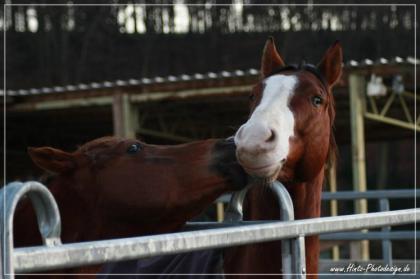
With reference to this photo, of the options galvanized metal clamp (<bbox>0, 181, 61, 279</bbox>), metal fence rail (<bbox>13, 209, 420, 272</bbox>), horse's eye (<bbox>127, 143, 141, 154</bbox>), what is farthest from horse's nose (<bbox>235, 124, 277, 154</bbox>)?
galvanized metal clamp (<bbox>0, 181, 61, 279</bbox>)

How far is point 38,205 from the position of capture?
5.65 ft

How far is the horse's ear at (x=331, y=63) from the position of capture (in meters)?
4.09

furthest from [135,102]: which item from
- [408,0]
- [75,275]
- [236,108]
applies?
[75,275]

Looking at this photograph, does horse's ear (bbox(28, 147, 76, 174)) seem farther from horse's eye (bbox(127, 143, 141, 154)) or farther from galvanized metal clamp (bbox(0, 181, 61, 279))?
galvanized metal clamp (bbox(0, 181, 61, 279))

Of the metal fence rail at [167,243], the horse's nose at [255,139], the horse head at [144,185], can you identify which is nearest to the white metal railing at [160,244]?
the metal fence rail at [167,243]

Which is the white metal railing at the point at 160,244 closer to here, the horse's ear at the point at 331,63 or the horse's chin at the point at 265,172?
the horse's chin at the point at 265,172

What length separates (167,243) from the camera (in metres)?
1.83

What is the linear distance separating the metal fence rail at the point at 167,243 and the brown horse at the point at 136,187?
2.98ft

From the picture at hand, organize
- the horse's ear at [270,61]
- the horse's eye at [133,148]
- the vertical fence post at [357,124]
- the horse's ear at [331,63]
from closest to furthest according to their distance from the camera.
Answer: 1. the horse's eye at [133,148]
2. the horse's ear at [331,63]
3. the horse's ear at [270,61]
4. the vertical fence post at [357,124]

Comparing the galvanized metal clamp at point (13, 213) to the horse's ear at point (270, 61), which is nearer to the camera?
the galvanized metal clamp at point (13, 213)

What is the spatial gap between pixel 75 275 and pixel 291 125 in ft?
3.75

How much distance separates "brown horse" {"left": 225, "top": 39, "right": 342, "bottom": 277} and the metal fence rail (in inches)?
30.1

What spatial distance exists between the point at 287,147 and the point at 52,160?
3.20ft

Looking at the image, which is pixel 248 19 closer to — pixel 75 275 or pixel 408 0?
pixel 408 0
